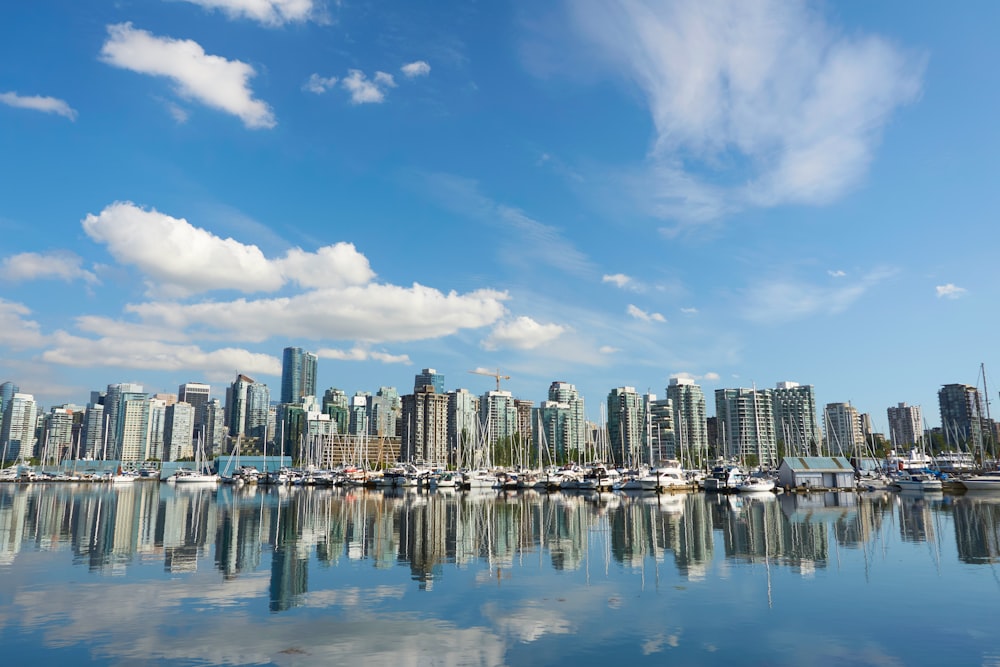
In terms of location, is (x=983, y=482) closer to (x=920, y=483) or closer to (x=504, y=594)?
(x=920, y=483)

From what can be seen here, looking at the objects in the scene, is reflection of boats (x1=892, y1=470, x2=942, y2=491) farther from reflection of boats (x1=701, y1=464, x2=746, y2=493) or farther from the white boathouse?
reflection of boats (x1=701, y1=464, x2=746, y2=493)

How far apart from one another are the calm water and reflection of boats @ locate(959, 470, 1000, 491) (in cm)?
6079

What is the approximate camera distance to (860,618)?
28922mm

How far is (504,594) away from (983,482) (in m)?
116

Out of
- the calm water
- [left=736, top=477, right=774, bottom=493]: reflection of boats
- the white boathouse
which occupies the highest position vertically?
the white boathouse

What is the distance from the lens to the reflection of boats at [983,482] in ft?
374

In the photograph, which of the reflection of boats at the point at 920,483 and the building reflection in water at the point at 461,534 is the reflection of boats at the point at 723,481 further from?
the building reflection in water at the point at 461,534

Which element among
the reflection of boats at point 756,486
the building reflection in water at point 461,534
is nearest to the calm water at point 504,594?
the building reflection in water at point 461,534

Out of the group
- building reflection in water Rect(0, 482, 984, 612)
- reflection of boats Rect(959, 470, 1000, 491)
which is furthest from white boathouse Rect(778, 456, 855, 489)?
building reflection in water Rect(0, 482, 984, 612)

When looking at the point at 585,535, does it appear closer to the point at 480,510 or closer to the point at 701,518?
the point at 701,518

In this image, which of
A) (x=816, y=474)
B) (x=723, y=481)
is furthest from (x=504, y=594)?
(x=816, y=474)

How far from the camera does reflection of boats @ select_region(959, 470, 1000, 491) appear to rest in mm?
114062

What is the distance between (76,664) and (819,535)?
54.7m

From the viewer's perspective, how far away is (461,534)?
60.4 meters
